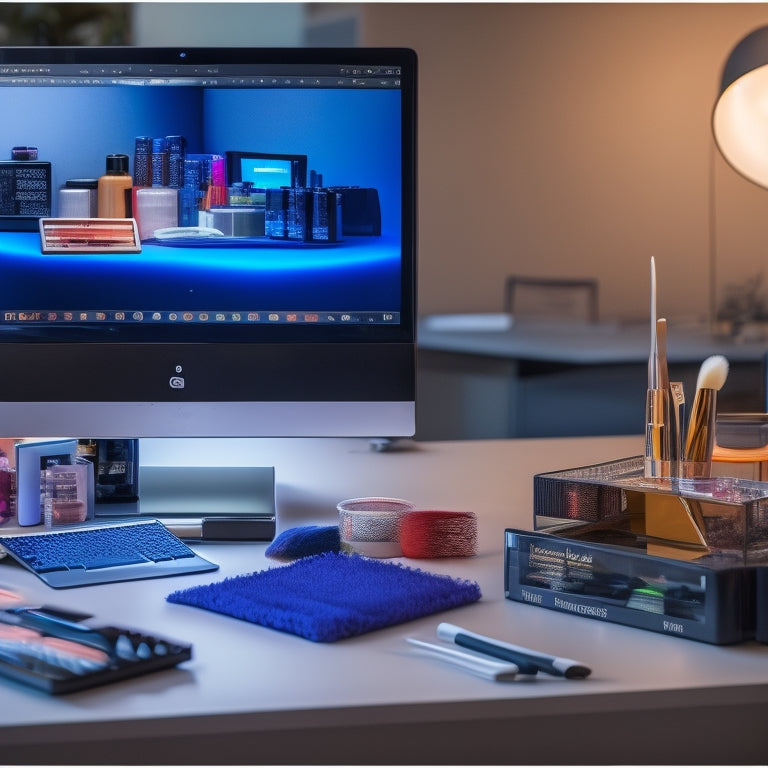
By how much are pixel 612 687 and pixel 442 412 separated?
10.3ft

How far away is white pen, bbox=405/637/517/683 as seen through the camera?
705 millimetres

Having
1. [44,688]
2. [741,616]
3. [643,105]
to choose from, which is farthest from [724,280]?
[44,688]

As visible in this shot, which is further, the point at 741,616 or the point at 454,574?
the point at 454,574

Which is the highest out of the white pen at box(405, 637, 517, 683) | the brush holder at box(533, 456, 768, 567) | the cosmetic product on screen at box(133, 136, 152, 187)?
the cosmetic product on screen at box(133, 136, 152, 187)

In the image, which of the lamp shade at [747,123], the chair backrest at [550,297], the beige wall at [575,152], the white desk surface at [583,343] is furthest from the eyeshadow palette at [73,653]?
the chair backrest at [550,297]

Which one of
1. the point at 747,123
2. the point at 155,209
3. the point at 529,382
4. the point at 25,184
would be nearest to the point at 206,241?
the point at 155,209

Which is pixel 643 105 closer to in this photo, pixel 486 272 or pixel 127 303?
pixel 486 272

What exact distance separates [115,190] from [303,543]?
1.43ft

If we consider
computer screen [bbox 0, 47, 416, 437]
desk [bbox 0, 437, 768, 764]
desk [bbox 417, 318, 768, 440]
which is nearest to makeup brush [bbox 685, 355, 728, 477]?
desk [bbox 0, 437, 768, 764]

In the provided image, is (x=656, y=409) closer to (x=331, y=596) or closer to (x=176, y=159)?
(x=331, y=596)

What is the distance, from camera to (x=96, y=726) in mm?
639

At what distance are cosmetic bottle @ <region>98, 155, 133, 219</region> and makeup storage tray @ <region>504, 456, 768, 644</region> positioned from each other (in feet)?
1.79

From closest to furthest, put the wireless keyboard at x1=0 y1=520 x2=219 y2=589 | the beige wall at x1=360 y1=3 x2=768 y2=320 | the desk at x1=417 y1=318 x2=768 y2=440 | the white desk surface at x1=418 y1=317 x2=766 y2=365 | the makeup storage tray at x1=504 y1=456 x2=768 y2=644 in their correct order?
the makeup storage tray at x1=504 y1=456 x2=768 y2=644 < the wireless keyboard at x1=0 y1=520 x2=219 y2=589 < the white desk surface at x1=418 y1=317 x2=766 y2=365 < the desk at x1=417 y1=318 x2=768 y2=440 < the beige wall at x1=360 y1=3 x2=768 y2=320

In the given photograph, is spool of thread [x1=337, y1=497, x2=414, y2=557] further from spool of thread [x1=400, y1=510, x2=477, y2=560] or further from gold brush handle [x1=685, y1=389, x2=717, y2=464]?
gold brush handle [x1=685, y1=389, x2=717, y2=464]
